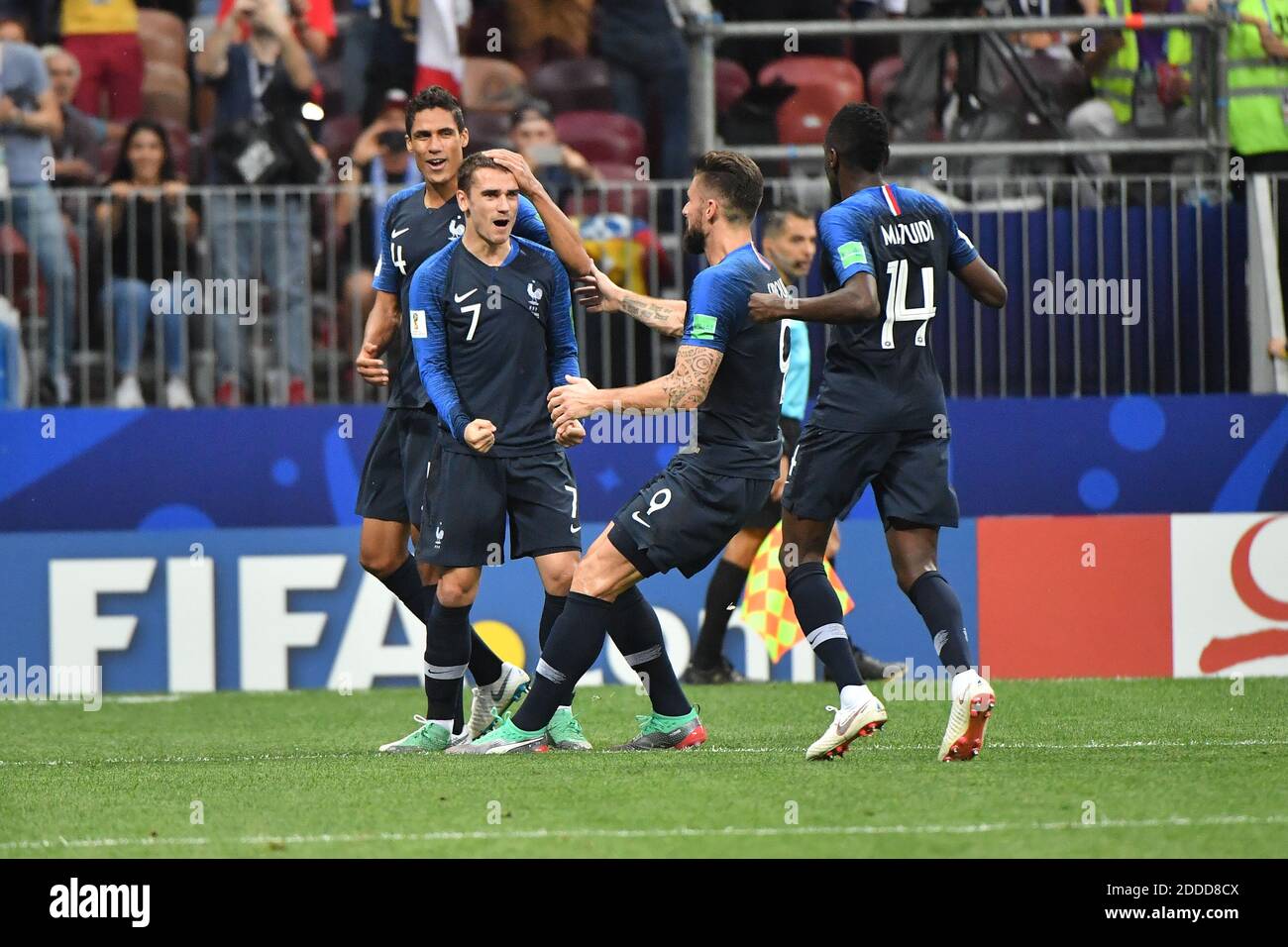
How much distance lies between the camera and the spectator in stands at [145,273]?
464 inches

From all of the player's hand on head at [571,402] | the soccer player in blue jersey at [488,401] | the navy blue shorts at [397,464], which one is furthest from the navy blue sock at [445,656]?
the player's hand on head at [571,402]

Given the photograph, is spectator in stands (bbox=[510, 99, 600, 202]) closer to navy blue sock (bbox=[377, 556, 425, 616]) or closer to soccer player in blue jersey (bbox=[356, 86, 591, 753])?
soccer player in blue jersey (bbox=[356, 86, 591, 753])

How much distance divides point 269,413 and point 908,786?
619 centimetres

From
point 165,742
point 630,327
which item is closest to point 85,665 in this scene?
point 165,742

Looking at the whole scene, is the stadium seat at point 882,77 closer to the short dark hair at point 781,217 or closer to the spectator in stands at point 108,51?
the short dark hair at point 781,217

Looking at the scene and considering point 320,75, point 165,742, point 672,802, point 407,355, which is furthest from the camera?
point 320,75

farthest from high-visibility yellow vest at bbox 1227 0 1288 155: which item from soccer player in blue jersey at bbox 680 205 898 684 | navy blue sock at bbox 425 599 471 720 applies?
navy blue sock at bbox 425 599 471 720

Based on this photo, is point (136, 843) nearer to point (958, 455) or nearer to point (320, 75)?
point (958, 455)

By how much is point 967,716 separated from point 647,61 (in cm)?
724

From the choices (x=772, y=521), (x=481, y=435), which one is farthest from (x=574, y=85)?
(x=481, y=435)

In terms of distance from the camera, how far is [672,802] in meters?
6.23

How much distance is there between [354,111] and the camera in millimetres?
13258

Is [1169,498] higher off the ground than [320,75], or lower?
lower

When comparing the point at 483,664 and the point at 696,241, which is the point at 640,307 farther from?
the point at 483,664
